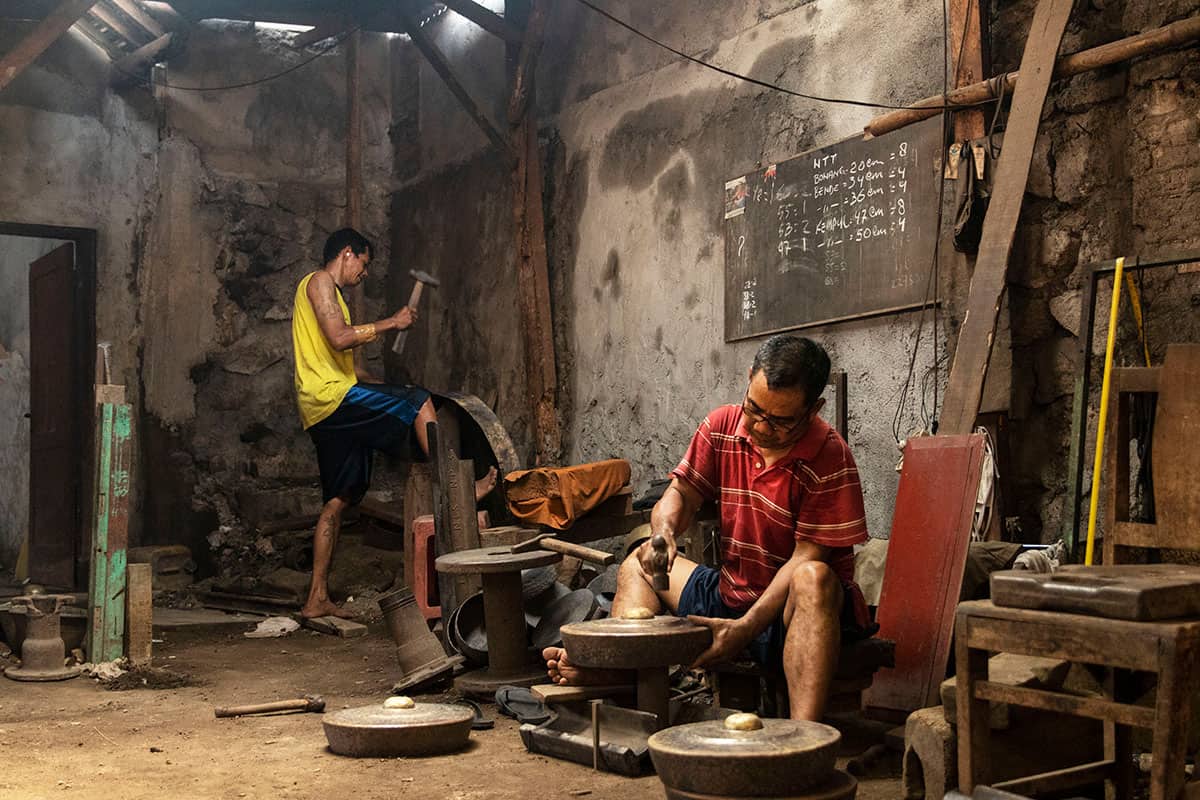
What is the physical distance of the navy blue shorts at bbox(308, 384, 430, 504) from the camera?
23.6 ft

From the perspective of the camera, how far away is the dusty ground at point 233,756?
140 inches

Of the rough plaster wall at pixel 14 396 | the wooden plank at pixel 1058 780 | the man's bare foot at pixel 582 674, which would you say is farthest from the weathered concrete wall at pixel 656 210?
the rough plaster wall at pixel 14 396

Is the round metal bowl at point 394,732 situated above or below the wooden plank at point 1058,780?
below

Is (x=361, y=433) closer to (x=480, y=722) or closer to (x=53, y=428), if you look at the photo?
(x=480, y=722)

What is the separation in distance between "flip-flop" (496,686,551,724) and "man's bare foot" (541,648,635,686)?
58 centimetres

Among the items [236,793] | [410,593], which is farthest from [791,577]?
[410,593]

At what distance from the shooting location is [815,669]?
11.8ft

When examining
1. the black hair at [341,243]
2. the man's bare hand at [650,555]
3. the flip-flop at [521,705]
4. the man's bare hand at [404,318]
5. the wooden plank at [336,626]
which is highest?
the black hair at [341,243]

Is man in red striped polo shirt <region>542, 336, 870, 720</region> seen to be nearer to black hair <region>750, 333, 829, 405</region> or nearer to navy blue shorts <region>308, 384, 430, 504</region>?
black hair <region>750, 333, 829, 405</region>

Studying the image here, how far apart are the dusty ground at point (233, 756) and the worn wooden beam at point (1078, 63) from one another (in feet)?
10.4

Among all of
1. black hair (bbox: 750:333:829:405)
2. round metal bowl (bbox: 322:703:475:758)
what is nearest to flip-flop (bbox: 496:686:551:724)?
round metal bowl (bbox: 322:703:475:758)

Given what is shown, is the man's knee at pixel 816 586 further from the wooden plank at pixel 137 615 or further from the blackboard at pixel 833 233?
the wooden plank at pixel 137 615

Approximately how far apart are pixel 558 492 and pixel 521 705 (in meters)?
2.16

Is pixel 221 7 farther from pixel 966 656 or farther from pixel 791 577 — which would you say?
pixel 966 656
